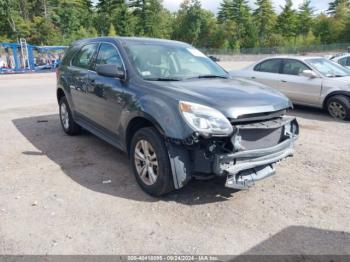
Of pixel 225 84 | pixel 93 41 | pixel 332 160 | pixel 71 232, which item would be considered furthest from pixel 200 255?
pixel 93 41

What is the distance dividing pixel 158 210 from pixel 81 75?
2893 millimetres

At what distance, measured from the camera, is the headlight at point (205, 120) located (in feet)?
11.3

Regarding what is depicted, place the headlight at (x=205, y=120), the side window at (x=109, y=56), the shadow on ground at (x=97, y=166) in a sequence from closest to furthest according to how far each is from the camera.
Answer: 1. the headlight at (x=205, y=120)
2. the shadow on ground at (x=97, y=166)
3. the side window at (x=109, y=56)

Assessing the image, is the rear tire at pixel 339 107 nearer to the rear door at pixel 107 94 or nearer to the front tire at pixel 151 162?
the rear door at pixel 107 94

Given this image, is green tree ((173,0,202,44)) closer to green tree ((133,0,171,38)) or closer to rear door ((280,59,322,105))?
green tree ((133,0,171,38))

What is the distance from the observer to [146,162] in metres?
3.98

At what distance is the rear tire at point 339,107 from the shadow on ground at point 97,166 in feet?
16.7

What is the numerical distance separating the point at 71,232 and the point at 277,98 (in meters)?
2.73

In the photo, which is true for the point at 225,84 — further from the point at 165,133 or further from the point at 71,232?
the point at 71,232

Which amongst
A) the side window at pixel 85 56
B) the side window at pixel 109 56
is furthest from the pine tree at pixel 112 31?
the side window at pixel 109 56

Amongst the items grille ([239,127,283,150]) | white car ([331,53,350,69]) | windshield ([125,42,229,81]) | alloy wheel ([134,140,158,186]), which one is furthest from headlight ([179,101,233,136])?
white car ([331,53,350,69])

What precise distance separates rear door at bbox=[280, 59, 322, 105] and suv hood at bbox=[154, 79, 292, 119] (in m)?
4.82

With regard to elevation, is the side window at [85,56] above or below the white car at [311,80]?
above

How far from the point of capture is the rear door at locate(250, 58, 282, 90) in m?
9.39
